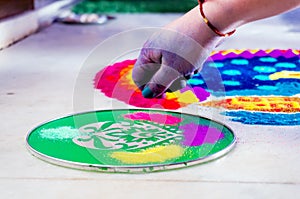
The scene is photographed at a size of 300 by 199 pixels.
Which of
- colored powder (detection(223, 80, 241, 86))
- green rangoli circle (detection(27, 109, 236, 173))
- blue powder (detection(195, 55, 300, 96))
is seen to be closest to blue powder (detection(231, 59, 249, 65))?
blue powder (detection(195, 55, 300, 96))

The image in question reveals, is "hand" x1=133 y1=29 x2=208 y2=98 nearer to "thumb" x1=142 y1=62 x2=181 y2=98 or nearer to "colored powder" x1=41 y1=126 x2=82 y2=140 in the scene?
"thumb" x1=142 y1=62 x2=181 y2=98

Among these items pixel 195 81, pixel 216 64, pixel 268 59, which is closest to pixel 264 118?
pixel 195 81

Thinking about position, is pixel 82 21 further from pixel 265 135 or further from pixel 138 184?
pixel 138 184

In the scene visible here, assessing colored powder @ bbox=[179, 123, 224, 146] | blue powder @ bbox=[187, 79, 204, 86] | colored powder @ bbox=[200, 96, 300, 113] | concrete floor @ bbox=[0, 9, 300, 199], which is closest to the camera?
concrete floor @ bbox=[0, 9, 300, 199]

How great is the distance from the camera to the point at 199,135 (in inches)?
48.6

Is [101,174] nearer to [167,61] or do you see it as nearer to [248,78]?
[167,61]

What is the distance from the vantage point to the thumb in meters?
1.09

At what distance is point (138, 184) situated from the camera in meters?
1.00

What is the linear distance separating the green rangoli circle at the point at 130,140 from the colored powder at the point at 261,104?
0.18m

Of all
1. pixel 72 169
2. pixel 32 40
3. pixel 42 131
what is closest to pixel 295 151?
pixel 72 169

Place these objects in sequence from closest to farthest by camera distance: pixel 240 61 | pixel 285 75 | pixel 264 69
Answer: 1. pixel 285 75
2. pixel 264 69
3. pixel 240 61

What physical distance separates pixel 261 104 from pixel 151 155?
520 millimetres

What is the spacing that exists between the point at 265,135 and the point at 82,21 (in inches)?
93.3

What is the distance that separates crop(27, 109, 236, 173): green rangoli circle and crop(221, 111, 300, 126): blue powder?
107 millimetres
